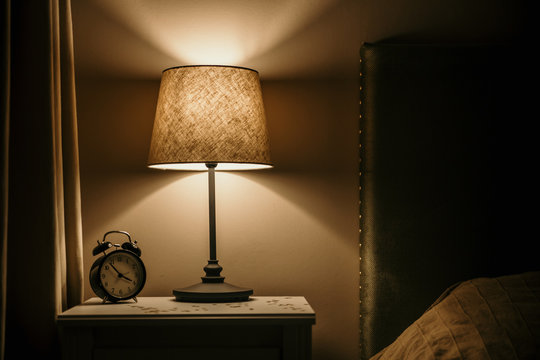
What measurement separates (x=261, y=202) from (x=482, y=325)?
82 centimetres

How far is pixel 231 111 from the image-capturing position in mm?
1471

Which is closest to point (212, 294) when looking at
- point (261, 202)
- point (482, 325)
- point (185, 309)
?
point (185, 309)

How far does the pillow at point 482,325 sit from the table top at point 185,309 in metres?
0.29

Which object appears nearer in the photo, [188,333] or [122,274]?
[188,333]

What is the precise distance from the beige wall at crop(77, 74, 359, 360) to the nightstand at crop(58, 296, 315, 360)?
361 mm

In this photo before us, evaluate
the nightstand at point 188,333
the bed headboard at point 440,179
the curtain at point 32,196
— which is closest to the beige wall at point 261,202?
the bed headboard at point 440,179

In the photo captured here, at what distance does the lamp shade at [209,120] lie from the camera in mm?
1443

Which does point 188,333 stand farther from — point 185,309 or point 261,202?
point 261,202

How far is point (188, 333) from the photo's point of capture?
4.66 feet

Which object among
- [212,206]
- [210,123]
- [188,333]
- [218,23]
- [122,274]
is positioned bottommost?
[188,333]

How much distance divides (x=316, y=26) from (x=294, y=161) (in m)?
0.47

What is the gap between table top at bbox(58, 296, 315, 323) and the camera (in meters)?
1.39

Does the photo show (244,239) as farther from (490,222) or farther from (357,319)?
(490,222)

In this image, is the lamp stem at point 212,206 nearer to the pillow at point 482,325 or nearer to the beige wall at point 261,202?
the beige wall at point 261,202
